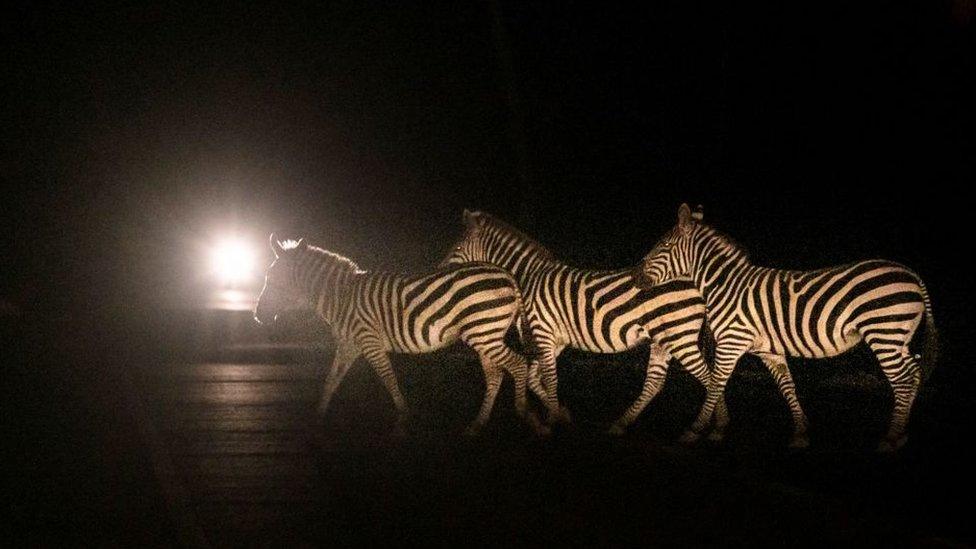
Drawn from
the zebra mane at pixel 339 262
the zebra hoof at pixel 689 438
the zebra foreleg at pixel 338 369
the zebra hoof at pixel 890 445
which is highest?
the zebra mane at pixel 339 262

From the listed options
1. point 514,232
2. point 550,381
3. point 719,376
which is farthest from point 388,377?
point 719,376

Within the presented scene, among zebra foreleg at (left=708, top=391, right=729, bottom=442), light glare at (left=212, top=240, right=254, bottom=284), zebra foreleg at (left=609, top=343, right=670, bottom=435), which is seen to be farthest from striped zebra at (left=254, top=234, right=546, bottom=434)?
light glare at (left=212, top=240, right=254, bottom=284)

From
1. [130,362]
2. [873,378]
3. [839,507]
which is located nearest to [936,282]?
[873,378]

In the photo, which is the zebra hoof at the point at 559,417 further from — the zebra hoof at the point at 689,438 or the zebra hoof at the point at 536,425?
the zebra hoof at the point at 689,438

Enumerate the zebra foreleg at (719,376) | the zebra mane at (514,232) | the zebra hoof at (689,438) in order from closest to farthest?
1. the zebra hoof at (689,438)
2. the zebra foreleg at (719,376)
3. the zebra mane at (514,232)

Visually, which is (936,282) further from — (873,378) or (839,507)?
(839,507)

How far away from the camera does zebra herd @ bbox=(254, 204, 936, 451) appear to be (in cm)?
662

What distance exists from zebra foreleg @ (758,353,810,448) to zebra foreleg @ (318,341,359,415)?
3805 mm

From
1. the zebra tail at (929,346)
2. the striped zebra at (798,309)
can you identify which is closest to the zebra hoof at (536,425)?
the striped zebra at (798,309)

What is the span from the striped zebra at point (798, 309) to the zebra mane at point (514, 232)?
4.99ft

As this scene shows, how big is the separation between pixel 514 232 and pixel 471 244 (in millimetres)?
516

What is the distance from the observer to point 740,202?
10.9 metres

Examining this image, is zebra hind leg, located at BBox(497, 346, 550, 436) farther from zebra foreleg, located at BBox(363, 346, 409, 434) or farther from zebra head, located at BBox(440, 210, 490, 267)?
zebra head, located at BBox(440, 210, 490, 267)

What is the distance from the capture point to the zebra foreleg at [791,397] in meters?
6.95
